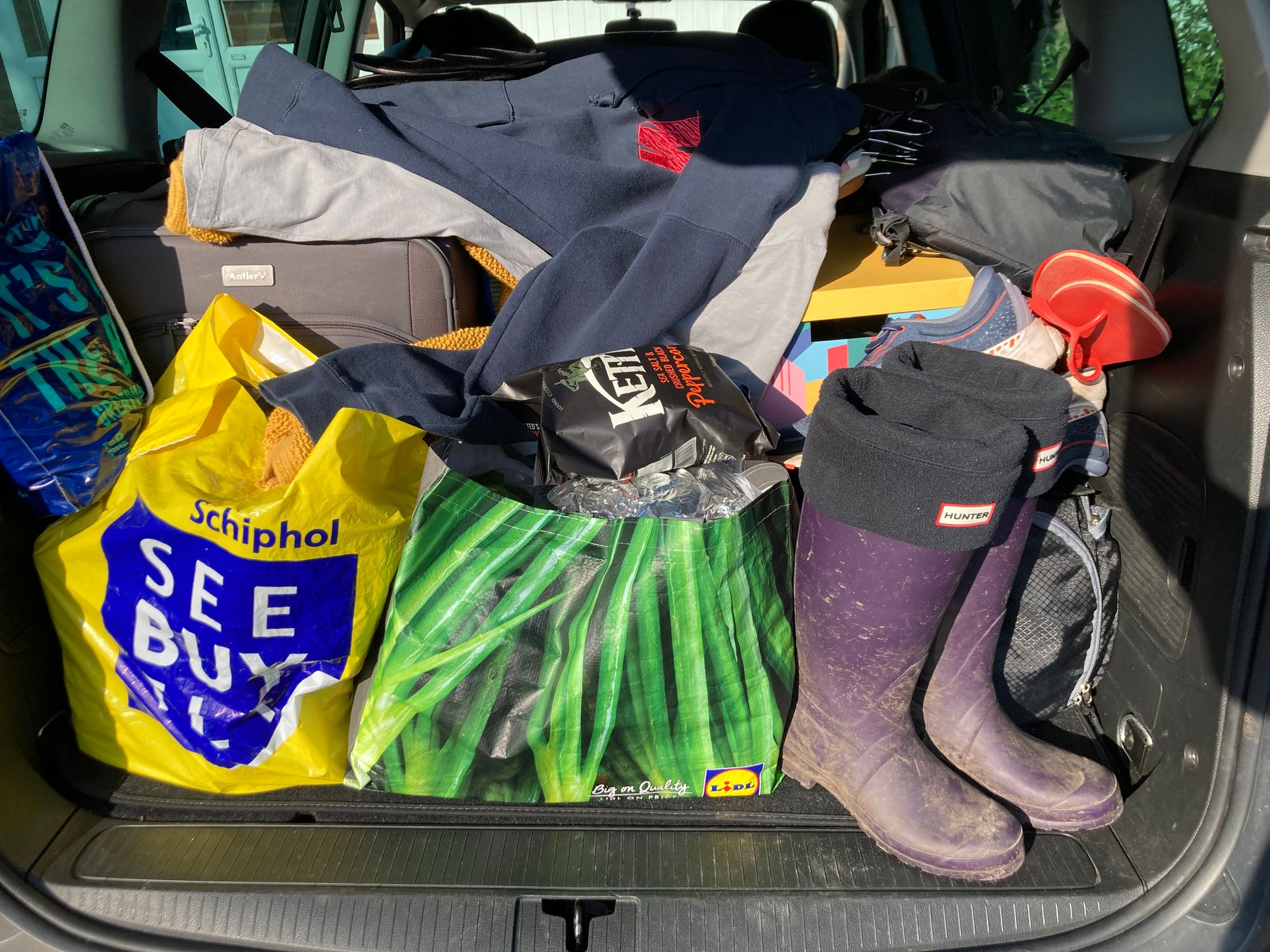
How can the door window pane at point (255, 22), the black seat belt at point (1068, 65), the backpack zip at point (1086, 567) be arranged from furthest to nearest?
the door window pane at point (255, 22), the black seat belt at point (1068, 65), the backpack zip at point (1086, 567)

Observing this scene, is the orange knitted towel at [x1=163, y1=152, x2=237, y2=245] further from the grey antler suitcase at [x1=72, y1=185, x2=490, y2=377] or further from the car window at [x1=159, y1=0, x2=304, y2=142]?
the car window at [x1=159, y1=0, x2=304, y2=142]

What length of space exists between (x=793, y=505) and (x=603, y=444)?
283 mm

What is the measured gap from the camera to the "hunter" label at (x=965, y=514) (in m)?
0.85

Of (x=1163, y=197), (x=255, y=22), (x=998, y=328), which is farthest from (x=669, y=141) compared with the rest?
(x=255, y=22)

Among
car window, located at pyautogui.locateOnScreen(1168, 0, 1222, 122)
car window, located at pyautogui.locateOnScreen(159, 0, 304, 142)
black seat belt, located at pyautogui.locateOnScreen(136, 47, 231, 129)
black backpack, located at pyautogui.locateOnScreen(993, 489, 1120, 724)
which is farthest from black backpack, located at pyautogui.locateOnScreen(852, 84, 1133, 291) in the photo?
car window, located at pyautogui.locateOnScreen(159, 0, 304, 142)

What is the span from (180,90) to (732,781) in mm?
1776

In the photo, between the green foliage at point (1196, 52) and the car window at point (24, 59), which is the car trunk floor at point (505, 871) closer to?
the green foliage at point (1196, 52)

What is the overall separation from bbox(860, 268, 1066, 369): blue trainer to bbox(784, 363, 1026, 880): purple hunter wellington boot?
0.73ft

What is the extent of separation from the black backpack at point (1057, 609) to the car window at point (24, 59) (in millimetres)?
2027

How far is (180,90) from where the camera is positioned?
1.77 m

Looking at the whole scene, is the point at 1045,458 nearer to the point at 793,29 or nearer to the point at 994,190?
the point at 994,190

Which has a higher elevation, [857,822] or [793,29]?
[793,29]

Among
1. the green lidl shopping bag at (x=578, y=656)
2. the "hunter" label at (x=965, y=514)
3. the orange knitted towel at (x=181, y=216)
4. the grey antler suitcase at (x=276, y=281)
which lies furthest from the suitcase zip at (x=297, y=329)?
the "hunter" label at (x=965, y=514)

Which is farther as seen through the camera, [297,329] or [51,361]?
[297,329]
